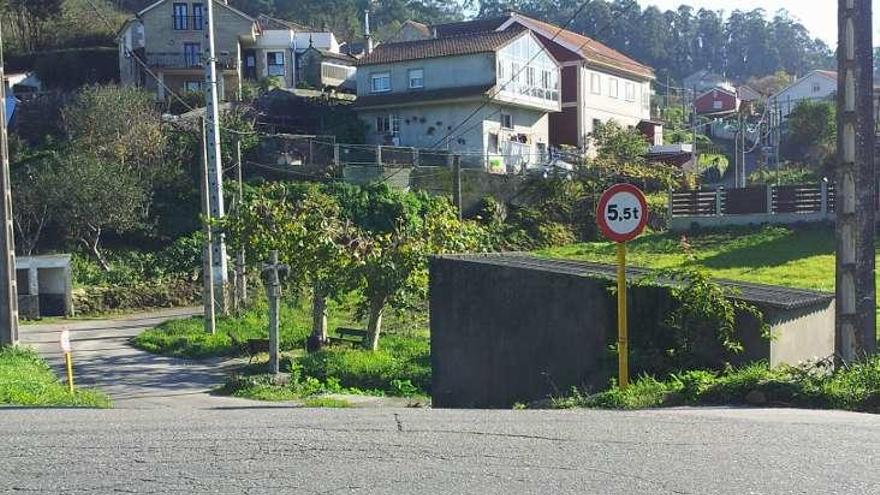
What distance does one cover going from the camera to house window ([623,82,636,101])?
67.5 meters

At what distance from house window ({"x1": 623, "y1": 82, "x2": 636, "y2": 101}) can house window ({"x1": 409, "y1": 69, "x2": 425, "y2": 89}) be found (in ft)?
63.7

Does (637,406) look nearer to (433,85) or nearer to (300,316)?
(300,316)

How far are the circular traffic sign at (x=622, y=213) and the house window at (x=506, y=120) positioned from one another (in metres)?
43.1

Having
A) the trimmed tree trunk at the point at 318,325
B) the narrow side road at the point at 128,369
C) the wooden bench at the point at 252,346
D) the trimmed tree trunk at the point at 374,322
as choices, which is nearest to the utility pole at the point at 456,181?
the narrow side road at the point at 128,369

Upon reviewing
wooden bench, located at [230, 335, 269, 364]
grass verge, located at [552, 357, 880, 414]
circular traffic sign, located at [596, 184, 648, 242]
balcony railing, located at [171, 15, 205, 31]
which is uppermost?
balcony railing, located at [171, 15, 205, 31]

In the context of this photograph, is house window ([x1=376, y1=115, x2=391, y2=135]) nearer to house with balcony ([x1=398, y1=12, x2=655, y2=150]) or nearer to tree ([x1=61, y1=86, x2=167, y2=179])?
house with balcony ([x1=398, y1=12, x2=655, y2=150])

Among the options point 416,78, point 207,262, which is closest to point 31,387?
point 207,262

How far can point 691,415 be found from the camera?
381 inches

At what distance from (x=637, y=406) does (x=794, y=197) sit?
31545 millimetres

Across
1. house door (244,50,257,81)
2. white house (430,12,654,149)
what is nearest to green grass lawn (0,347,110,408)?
white house (430,12,654,149)

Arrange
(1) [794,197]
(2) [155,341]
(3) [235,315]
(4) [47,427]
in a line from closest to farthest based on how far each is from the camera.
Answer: (4) [47,427] → (2) [155,341] → (3) [235,315] → (1) [794,197]

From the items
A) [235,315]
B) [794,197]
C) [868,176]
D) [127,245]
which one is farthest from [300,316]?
[868,176]

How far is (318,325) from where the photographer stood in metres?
26.4

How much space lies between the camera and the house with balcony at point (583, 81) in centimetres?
6131
